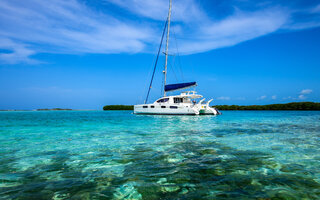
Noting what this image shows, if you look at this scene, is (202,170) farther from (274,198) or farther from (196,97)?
(196,97)

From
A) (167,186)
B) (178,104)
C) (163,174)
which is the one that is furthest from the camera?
(178,104)

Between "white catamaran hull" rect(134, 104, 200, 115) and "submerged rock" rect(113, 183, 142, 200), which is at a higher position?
"white catamaran hull" rect(134, 104, 200, 115)

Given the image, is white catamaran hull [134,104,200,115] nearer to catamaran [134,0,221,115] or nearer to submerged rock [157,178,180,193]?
Result: catamaran [134,0,221,115]

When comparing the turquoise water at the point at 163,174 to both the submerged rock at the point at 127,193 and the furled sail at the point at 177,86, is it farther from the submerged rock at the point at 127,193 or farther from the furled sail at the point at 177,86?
the furled sail at the point at 177,86

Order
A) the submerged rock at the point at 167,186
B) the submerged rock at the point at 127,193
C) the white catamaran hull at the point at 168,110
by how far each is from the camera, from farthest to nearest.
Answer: the white catamaran hull at the point at 168,110
the submerged rock at the point at 167,186
the submerged rock at the point at 127,193

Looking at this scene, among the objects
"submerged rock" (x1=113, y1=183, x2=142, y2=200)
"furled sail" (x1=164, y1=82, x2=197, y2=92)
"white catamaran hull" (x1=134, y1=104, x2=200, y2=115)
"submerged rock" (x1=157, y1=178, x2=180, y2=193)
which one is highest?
"furled sail" (x1=164, y1=82, x2=197, y2=92)

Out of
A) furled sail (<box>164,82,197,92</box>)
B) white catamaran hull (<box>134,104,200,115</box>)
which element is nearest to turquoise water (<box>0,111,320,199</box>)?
white catamaran hull (<box>134,104,200,115</box>)

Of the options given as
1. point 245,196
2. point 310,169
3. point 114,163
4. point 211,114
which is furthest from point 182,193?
point 211,114

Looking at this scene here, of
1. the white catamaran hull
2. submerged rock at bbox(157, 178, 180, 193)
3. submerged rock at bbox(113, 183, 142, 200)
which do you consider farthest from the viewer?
the white catamaran hull

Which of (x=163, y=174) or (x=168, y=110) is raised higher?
(x=168, y=110)

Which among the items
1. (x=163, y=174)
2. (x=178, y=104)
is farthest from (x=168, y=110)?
(x=163, y=174)

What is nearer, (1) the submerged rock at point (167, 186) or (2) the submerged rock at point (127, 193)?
(2) the submerged rock at point (127, 193)

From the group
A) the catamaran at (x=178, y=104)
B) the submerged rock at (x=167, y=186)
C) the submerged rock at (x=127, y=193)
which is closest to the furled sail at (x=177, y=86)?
the catamaran at (x=178, y=104)

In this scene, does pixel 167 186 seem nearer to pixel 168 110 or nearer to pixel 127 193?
pixel 127 193
